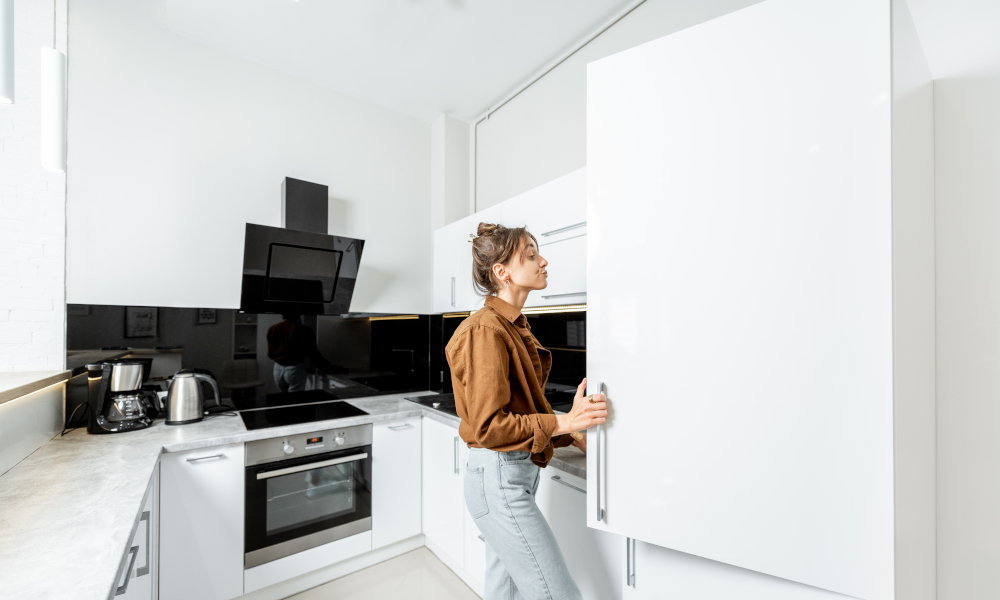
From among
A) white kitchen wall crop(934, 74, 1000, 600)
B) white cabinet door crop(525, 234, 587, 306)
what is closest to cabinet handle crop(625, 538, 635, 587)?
white kitchen wall crop(934, 74, 1000, 600)

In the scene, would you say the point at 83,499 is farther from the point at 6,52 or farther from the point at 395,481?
the point at 395,481

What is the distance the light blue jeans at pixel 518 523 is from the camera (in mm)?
1212

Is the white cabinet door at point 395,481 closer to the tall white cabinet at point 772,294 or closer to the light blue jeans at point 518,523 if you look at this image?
the light blue jeans at point 518,523

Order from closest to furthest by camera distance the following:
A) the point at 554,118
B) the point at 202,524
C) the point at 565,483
Answer: the point at 565,483 < the point at 202,524 < the point at 554,118

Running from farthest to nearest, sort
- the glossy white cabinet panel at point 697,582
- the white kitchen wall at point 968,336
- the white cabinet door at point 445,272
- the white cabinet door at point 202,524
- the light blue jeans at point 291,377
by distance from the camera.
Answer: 1. the white cabinet door at point 445,272
2. the light blue jeans at point 291,377
3. the white cabinet door at point 202,524
4. the white kitchen wall at point 968,336
5. the glossy white cabinet panel at point 697,582

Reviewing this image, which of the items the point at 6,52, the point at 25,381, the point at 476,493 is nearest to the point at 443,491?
the point at 476,493

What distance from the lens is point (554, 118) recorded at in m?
2.56

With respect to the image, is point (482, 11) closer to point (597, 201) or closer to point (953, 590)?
point (597, 201)

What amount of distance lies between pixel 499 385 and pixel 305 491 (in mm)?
1532

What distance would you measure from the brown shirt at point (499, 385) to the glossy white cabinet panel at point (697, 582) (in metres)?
0.37

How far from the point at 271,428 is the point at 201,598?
2.34 feet

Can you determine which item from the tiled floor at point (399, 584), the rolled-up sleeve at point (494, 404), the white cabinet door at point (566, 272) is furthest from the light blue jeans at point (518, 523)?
the tiled floor at point (399, 584)

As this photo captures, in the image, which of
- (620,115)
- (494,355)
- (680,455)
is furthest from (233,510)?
(620,115)

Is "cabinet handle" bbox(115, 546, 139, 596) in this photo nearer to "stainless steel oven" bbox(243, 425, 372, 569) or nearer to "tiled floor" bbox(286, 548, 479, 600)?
"stainless steel oven" bbox(243, 425, 372, 569)
